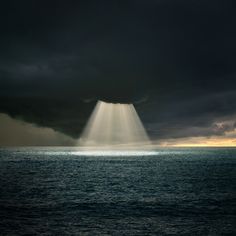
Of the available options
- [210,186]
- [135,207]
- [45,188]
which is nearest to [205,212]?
[135,207]

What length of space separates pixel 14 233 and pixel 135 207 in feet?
69.9

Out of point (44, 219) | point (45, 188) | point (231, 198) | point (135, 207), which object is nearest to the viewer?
point (44, 219)

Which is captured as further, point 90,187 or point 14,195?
point 90,187

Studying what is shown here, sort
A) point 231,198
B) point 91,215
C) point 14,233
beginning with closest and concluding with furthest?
point 14,233, point 91,215, point 231,198

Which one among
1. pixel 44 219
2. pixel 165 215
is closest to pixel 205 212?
pixel 165 215

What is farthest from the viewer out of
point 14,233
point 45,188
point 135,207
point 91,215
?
point 45,188

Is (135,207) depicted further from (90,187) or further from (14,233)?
(90,187)

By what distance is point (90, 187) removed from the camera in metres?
81.3

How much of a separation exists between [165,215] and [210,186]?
3726 cm

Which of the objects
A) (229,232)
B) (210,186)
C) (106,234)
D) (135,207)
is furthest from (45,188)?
(229,232)

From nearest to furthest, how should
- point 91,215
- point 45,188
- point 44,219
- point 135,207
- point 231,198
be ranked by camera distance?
point 44,219 → point 91,215 → point 135,207 → point 231,198 → point 45,188

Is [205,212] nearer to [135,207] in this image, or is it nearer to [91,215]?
[135,207]

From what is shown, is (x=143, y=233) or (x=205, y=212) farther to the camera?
(x=205, y=212)

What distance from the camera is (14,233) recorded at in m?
39.4
